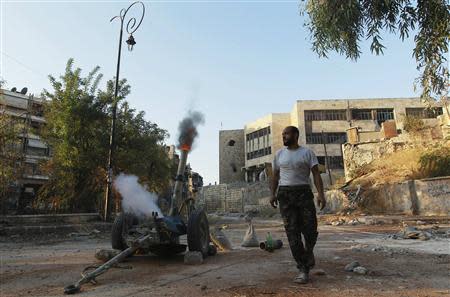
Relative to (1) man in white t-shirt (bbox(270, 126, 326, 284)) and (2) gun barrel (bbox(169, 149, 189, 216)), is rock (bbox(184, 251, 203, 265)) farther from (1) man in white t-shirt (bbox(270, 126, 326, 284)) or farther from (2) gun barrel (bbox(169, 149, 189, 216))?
(1) man in white t-shirt (bbox(270, 126, 326, 284))

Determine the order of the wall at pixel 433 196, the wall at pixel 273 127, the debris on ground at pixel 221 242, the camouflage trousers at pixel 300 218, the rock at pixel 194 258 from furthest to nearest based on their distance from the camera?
the wall at pixel 273 127 → the wall at pixel 433 196 → the debris on ground at pixel 221 242 → the rock at pixel 194 258 → the camouflage trousers at pixel 300 218

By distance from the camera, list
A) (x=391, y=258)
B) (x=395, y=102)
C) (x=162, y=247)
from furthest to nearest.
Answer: (x=395, y=102) < (x=162, y=247) < (x=391, y=258)

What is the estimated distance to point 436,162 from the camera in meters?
20.7

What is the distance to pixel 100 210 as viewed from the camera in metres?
18.0

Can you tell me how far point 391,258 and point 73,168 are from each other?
48.2 ft

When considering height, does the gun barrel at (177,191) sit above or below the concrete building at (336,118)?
below

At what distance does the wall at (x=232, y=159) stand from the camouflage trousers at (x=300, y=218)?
47489 millimetres

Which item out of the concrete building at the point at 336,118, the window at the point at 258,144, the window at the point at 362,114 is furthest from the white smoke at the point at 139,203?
the window at the point at 362,114

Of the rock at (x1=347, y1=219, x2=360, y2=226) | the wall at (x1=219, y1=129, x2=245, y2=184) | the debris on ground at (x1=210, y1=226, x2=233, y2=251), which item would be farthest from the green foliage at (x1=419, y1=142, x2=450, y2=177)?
the wall at (x1=219, y1=129, x2=245, y2=184)

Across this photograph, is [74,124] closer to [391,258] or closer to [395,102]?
[391,258]

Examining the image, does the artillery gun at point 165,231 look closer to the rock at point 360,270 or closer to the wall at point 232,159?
the rock at point 360,270

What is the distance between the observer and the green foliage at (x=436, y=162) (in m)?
20.3

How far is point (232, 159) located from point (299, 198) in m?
47.8

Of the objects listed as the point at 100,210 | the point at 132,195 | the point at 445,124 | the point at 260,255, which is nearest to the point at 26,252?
the point at 132,195
